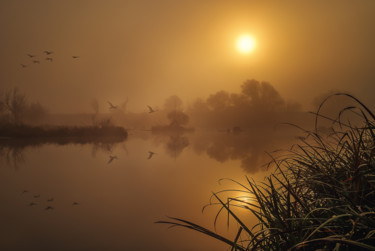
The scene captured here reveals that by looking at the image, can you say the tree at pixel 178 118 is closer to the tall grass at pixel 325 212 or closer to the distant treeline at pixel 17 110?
the distant treeline at pixel 17 110

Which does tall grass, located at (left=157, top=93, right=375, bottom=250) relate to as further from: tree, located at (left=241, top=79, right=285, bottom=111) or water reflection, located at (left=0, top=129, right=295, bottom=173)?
tree, located at (left=241, top=79, right=285, bottom=111)

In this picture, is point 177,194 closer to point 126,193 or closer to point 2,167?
point 126,193

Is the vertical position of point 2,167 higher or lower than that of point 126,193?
higher

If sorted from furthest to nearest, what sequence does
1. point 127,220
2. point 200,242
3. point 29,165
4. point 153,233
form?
1. point 29,165
2. point 127,220
3. point 153,233
4. point 200,242

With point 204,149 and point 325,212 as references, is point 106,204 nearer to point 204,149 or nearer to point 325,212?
point 325,212

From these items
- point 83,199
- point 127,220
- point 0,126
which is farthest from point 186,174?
point 0,126

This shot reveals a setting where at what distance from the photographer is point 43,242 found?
2.39m

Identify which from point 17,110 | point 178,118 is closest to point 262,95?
point 178,118

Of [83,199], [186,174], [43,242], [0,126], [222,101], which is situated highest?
[222,101]

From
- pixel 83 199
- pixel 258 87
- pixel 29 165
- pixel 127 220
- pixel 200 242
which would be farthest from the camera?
pixel 258 87

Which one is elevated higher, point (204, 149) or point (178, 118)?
point (178, 118)

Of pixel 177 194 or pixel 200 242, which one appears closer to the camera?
pixel 200 242

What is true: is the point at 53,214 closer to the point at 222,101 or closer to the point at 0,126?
the point at 0,126

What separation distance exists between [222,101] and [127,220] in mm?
21974
